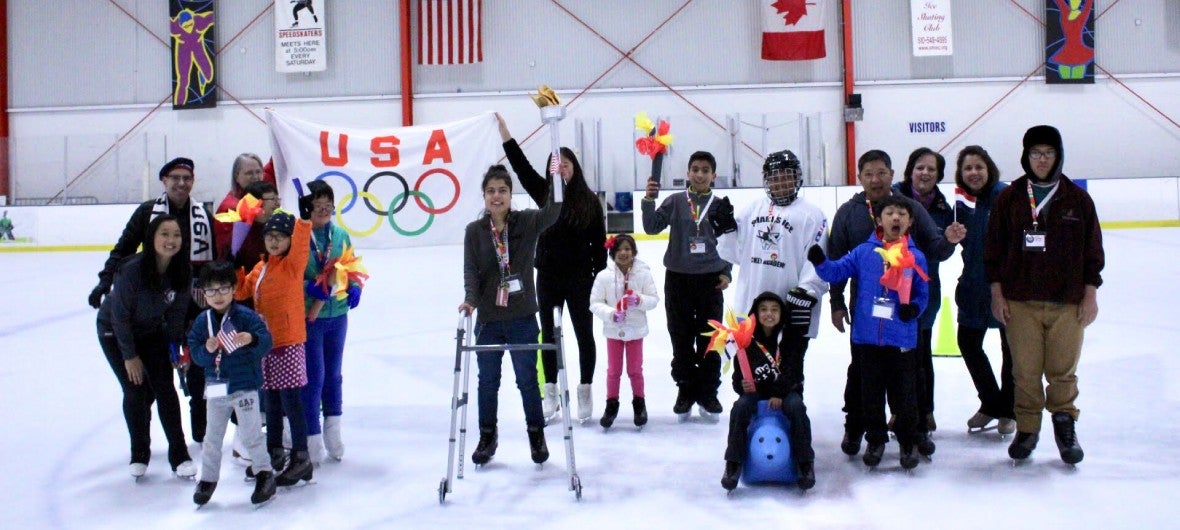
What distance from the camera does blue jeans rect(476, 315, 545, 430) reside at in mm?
4457

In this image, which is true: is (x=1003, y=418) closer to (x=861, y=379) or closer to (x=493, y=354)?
(x=861, y=379)

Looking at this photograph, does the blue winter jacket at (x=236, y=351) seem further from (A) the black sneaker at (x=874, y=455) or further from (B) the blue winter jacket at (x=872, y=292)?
(A) the black sneaker at (x=874, y=455)

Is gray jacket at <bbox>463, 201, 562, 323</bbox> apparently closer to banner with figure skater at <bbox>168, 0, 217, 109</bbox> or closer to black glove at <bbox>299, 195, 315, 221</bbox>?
black glove at <bbox>299, 195, 315, 221</bbox>

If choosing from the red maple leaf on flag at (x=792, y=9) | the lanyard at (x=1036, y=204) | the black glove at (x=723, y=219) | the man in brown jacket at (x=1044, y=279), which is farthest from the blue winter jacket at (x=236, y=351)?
the red maple leaf on flag at (x=792, y=9)

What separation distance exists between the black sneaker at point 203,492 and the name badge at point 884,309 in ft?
9.64

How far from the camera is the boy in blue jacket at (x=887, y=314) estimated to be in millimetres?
4215

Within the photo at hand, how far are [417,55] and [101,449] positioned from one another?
14784 mm

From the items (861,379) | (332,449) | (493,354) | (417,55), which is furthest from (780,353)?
(417,55)

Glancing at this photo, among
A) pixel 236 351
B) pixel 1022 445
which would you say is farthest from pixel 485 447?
pixel 1022 445

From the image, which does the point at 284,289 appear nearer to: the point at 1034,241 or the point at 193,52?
the point at 1034,241

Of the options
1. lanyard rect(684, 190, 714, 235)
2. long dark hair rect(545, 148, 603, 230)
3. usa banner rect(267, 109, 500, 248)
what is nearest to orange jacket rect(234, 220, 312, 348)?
long dark hair rect(545, 148, 603, 230)

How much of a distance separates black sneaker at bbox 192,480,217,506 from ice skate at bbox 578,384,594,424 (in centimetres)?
197

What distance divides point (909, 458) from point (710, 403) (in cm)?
130

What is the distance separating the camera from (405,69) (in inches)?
728
